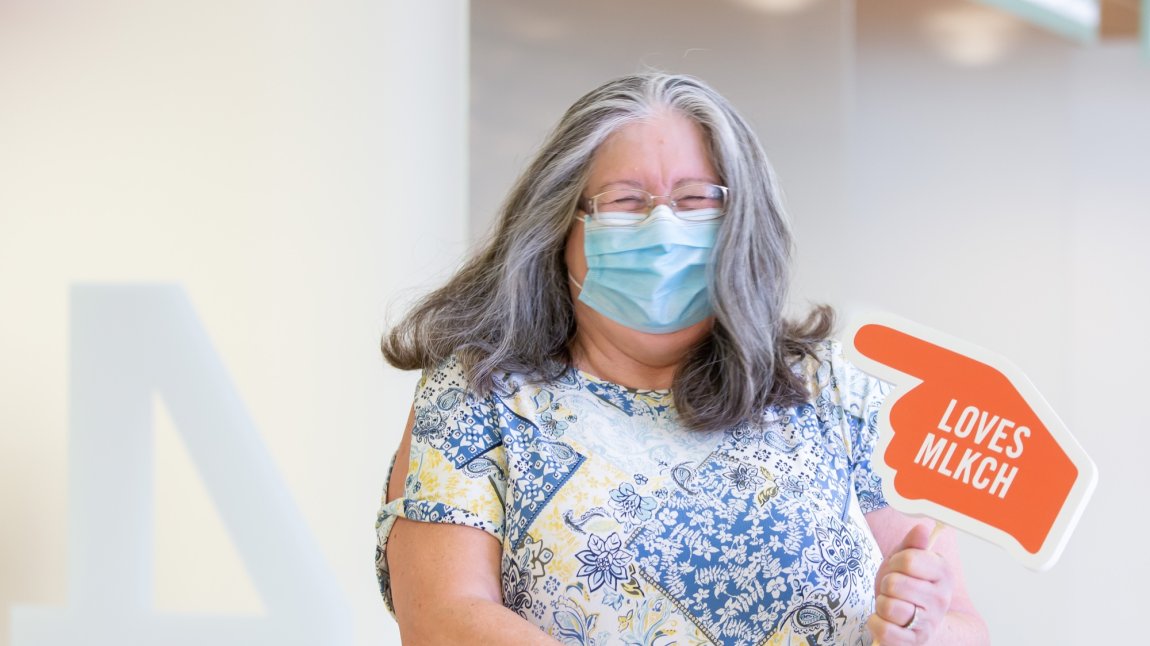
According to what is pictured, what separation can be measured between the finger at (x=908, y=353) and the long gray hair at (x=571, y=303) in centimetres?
19

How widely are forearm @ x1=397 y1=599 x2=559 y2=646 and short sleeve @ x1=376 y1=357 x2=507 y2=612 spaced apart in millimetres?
87

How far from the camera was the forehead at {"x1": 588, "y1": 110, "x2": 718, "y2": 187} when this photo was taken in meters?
1.38

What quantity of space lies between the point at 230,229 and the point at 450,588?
1.19 metres

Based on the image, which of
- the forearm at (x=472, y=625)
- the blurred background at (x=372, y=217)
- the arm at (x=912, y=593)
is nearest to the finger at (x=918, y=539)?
the arm at (x=912, y=593)

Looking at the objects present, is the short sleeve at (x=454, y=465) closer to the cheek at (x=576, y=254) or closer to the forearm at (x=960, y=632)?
the cheek at (x=576, y=254)

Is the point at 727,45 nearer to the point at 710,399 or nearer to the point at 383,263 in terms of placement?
the point at 383,263

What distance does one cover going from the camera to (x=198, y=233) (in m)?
2.17

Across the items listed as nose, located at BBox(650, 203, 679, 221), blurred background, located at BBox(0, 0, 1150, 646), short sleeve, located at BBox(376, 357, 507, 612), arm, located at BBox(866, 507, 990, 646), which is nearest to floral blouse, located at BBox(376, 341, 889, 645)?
short sleeve, located at BBox(376, 357, 507, 612)

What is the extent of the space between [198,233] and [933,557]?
1463 mm

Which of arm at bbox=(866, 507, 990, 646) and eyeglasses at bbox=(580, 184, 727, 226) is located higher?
eyeglasses at bbox=(580, 184, 727, 226)

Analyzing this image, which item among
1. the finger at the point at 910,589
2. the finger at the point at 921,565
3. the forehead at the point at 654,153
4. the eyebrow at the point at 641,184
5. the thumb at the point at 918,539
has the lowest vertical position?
the finger at the point at 910,589

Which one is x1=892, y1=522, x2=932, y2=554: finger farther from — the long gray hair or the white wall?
the white wall

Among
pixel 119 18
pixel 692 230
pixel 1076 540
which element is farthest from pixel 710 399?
pixel 1076 540

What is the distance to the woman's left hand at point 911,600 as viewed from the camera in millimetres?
1146
